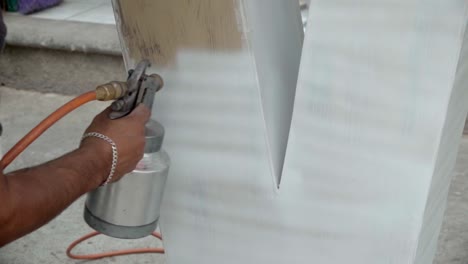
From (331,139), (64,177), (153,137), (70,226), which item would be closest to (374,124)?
(331,139)

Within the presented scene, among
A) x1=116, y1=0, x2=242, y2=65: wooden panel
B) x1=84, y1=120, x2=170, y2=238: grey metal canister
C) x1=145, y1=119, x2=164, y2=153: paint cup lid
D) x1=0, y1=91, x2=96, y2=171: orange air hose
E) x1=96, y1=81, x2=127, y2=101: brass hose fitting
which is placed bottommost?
x1=84, y1=120, x2=170, y2=238: grey metal canister

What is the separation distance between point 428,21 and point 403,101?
0.13 metres

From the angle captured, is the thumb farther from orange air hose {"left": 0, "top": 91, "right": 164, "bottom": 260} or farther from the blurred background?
the blurred background

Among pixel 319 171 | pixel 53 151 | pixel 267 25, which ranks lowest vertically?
pixel 53 151

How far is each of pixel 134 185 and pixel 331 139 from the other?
354 mm

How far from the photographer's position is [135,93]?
1239 mm

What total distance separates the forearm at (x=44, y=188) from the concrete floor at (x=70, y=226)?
4.10 feet

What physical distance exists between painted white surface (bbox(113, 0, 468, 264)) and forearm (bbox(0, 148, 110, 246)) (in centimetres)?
25

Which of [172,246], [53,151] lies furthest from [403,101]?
[53,151]

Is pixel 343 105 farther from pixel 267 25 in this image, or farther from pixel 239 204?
pixel 239 204

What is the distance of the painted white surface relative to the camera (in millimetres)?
1127

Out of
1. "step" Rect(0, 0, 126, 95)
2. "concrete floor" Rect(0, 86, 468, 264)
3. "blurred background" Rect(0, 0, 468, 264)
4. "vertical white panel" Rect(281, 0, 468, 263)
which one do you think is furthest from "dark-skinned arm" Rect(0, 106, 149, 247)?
"step" Rect(0, 0, 126, 95)

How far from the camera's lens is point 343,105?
120cm

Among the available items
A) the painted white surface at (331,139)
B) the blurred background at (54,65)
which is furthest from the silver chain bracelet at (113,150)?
the blurred background at (54,65)
